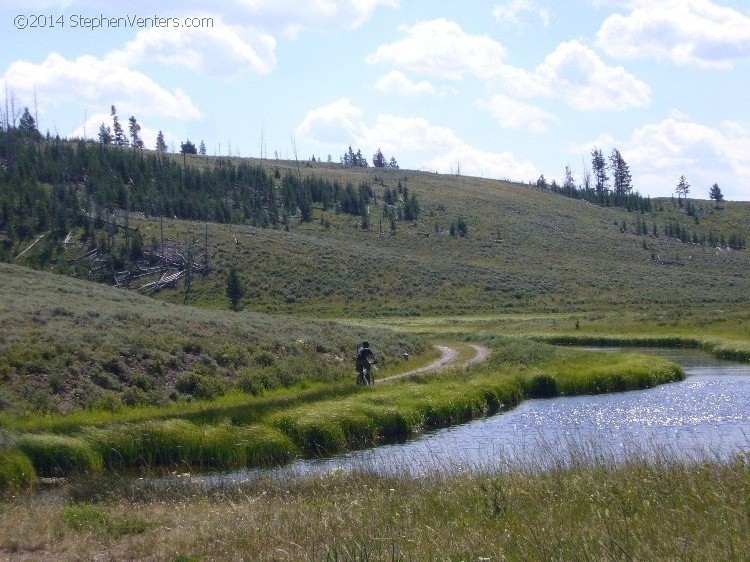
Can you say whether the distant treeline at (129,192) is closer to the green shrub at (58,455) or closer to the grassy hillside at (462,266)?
the grassy hillside at (462,266)

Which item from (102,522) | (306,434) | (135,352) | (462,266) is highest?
(462,266)

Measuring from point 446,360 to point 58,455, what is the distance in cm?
2650

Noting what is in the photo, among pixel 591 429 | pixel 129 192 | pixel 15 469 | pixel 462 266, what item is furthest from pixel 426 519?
pixel 129 192

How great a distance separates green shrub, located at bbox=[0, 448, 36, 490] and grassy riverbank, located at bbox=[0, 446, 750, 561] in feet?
12.8

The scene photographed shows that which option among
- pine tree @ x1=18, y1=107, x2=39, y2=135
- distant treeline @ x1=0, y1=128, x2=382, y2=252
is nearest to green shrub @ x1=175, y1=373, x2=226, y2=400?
distant treeline @ x1=0, y1=128, x2=382, y2=252

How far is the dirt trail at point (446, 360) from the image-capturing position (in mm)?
38531

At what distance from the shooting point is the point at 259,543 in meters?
10.3

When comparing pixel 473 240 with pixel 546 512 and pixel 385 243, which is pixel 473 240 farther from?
pixel 546 512

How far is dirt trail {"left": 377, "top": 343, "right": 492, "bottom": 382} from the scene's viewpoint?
3853 centimetres

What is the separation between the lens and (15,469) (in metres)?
19.7

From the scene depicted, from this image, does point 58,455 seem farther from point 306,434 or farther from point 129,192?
point 129,192

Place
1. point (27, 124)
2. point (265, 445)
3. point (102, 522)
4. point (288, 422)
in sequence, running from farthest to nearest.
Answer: point (27, 124), point (288, 422), point (265, 445), point (102, 522)

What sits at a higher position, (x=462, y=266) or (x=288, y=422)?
(x=462, y=266)

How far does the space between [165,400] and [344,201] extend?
130866 mm
